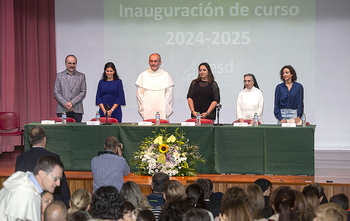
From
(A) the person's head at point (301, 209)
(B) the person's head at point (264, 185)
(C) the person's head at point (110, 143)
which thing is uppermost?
(C) the person's head at point (110, 143)

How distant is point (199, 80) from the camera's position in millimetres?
5906

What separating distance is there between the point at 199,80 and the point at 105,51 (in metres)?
3.37

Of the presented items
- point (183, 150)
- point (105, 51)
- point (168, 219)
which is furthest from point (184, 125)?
point (105, 51)

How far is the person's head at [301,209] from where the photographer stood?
2.36 m

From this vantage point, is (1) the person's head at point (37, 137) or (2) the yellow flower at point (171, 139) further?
(2) the yellow flower at point (171, 139)

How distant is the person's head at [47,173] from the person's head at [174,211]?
2.05 ft

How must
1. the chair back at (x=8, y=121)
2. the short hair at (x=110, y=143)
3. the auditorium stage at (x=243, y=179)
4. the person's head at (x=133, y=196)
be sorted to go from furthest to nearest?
the chair back at (x=8, y=121) < the auditorium stage at (x=243, y=179) < the short hair at (x=110, y=143) < the person's head at (x=133, y=196)

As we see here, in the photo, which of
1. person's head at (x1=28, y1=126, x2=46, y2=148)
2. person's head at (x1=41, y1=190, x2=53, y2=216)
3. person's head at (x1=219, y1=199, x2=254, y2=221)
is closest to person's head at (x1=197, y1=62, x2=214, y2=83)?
person's head at (x1=28, y1=126, x2=46, y2=148)

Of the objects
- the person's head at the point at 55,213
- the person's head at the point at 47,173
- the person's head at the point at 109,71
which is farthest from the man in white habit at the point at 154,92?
Result: the person's head at the point at 55,213

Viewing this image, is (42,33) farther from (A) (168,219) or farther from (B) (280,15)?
(A) (168,219)

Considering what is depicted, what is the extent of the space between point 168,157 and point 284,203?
227 centimetres

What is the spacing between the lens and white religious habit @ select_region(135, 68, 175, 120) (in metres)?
6.16

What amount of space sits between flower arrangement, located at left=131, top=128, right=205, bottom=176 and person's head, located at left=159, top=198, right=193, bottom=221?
2.28m

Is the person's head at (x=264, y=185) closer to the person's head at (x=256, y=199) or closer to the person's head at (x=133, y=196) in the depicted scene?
the person's head at (x=256, y=199)
